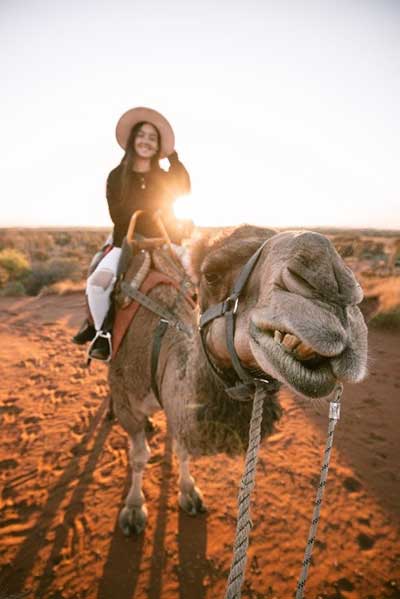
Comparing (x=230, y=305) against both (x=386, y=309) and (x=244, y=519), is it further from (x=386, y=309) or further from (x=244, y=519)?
(x=386, y=309)

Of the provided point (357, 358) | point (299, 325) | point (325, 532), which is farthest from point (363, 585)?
point (299, 325)

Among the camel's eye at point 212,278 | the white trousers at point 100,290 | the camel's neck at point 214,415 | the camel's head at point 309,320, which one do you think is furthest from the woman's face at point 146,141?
the camel's head at point 309,320

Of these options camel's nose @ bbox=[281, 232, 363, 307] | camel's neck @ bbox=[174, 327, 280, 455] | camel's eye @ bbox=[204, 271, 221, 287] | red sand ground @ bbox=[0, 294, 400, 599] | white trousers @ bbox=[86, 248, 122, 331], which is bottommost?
red sand ground @ bbox=[0, 294, 400, 599]

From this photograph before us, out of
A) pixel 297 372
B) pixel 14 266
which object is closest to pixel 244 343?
pixel 297 372

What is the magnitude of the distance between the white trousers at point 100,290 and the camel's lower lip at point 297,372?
2334 mm

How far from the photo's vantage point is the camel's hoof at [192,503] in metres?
3.26

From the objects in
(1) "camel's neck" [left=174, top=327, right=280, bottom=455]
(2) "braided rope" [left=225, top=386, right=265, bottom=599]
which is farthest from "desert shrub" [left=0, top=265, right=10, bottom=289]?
(2) "braided rope" [left=225, top=386, right=265, bottom=599]

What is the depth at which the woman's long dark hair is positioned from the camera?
3.13m

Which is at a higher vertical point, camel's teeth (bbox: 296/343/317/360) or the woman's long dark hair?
the woman's long dark hair

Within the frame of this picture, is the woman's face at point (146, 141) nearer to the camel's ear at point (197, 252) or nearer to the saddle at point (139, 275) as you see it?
the saddle at point (139, 275)

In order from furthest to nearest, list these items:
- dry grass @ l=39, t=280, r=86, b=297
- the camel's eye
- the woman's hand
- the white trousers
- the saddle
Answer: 1. dry grass @ l=39, t=280, r=86, b=297
2. the woman's hand
3. the white trousers
4. the saddle
5. the camel's eye

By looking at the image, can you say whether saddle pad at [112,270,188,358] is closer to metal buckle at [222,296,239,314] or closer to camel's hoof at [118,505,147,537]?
metal buckle at [222,296,239,314]

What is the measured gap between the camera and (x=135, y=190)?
3297 millimetres

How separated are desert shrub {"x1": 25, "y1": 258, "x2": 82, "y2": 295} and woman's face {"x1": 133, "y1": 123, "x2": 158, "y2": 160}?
12796 millimetres
